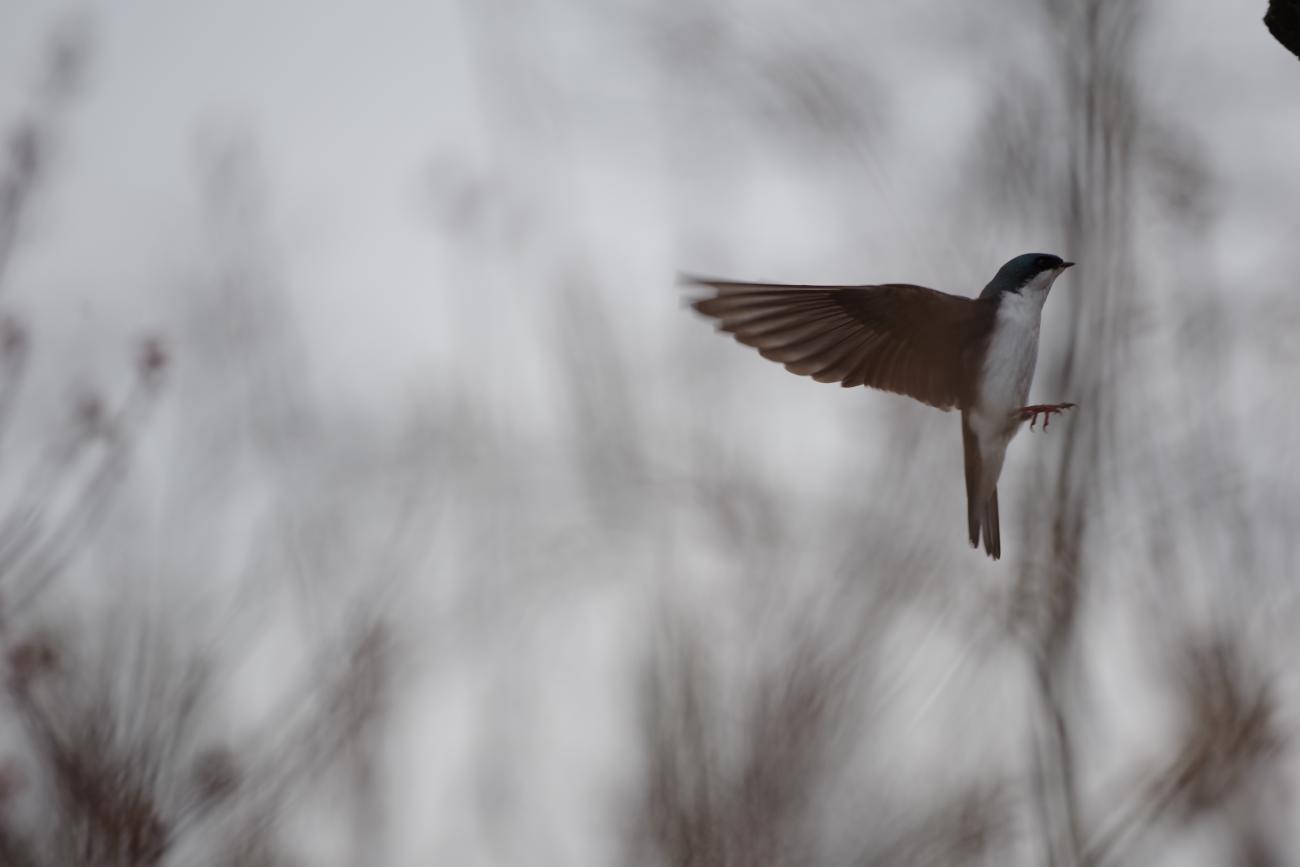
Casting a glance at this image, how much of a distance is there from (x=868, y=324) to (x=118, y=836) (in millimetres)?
1965

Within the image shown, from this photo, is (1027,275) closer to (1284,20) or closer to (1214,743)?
(1284,20)

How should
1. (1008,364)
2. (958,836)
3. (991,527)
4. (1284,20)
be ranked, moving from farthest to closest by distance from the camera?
1. (958,836)
2. (991,527)
3. (1008,364)
4. (1284,20)

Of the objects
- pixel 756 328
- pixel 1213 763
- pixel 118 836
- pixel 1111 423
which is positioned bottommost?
pixel 1213 763

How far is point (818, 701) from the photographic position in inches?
169

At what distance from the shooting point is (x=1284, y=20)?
2.21 metres

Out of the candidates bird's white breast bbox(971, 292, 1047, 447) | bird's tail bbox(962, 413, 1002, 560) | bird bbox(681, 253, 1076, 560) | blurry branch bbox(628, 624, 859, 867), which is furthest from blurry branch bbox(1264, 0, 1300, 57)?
blurry branch bbox(628, 624, 859, 867)

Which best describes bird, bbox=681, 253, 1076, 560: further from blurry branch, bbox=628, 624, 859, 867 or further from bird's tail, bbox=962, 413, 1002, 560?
blurry branch, bbox=628, 624, 859, 867

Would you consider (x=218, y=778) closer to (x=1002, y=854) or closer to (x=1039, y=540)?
(x=1002, y=854)

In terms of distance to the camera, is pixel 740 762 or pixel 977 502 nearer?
pixel 977 502

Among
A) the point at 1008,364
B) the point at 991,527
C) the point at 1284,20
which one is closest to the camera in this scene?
the point at 1284,20

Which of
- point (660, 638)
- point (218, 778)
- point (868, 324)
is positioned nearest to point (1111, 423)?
point (660, 638)

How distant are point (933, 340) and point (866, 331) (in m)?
0.15

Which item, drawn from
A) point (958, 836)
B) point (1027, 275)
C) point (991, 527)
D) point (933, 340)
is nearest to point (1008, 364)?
point (1027, 275)

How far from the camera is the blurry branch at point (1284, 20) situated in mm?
2188
